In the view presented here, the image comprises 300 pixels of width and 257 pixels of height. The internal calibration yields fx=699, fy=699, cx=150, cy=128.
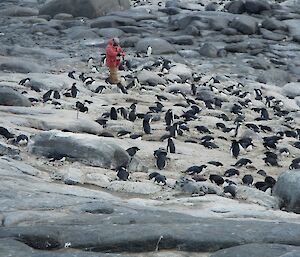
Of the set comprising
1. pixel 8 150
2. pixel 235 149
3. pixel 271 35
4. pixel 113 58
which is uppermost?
pixel 8 150

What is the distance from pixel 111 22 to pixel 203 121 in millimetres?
14374

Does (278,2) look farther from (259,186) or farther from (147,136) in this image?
(259,186)

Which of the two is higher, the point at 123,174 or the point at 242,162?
the point at 123,174

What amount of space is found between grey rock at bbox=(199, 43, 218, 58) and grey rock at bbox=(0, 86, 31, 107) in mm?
11929

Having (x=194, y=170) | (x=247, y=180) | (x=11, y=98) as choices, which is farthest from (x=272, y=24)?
(x=247, y=180)

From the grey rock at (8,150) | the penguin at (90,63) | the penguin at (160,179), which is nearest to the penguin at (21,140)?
the grey rock at (8,150)

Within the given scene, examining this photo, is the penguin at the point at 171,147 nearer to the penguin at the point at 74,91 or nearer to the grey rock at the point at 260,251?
the penguin at the point at 74,91

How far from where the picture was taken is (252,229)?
18.7 feet

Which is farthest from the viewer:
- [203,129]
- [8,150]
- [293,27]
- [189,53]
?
[293,27]

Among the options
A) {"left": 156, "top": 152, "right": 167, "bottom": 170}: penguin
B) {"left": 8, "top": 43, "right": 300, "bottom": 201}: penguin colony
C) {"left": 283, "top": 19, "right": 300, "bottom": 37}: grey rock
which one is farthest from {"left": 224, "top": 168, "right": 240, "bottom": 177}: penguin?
{"left": 283, "top": 19, "right": 300, "bottom": 37}: grey rock

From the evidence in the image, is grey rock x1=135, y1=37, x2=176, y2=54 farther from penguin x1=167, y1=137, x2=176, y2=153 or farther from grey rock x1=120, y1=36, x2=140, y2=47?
penguin x1=167, y1=137, x2=176, y2=153

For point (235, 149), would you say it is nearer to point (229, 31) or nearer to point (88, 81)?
point (88, 81)

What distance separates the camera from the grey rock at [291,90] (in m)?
20.4

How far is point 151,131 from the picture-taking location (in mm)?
13492
